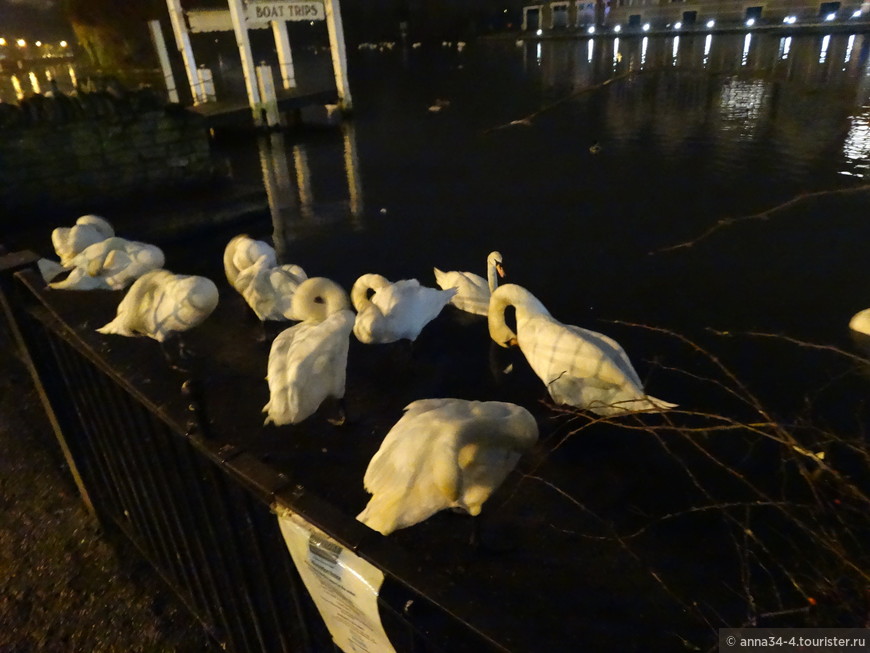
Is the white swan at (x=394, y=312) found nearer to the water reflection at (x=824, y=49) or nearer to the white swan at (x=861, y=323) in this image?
the white swan at (x=861, y=323)

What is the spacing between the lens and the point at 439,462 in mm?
2354

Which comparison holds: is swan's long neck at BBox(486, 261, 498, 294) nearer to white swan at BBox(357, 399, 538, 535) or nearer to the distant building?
white swan at BBox(357, 399, 538, 535)

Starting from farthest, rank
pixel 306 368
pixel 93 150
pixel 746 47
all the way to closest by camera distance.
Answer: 1. pixel 746 47
2. pixel 93 150
3. pixel 306 368

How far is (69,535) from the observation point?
319 cm

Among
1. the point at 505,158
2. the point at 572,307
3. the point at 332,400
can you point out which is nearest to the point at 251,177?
Result: the point at 505,158

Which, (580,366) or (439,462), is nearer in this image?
(439,462)

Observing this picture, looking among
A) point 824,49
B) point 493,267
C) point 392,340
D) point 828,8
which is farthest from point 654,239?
point 828,8

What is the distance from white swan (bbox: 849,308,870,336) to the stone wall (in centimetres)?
903

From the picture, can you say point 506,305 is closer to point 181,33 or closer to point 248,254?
point 248,254

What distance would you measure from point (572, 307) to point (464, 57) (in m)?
44.6

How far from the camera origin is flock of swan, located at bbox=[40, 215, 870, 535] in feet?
8.06

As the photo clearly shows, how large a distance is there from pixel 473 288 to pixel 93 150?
5.90 m

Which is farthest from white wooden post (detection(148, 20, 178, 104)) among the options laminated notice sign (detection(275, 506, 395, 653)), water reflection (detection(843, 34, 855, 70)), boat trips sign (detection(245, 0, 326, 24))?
water reflection (detection(843, 34, 855, 70))

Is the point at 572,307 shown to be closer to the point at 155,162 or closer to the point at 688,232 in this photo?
the point at 688,232
